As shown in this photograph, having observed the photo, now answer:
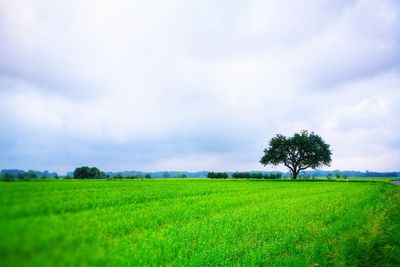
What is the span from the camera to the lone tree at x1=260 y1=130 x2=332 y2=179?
108 meters

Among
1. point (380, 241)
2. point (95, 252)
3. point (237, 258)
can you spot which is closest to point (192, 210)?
point (237, 258)

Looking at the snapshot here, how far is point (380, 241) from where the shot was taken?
50.5 ft

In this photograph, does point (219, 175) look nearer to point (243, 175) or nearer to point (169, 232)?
point (243, 175)

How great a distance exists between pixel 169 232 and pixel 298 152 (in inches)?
4025

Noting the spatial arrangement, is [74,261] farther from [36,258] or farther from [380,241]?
[380,241]

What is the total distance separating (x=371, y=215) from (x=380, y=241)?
908 centimetres

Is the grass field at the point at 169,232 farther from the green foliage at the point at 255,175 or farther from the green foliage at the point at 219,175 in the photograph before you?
the green foliage at the point at 219,175

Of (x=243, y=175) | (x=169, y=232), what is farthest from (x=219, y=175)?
(x=169, y=232)

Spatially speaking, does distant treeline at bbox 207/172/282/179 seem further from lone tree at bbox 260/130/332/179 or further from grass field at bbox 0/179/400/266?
grass field at bbox 0/179/400/266

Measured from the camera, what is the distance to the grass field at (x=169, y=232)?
8.23 ft

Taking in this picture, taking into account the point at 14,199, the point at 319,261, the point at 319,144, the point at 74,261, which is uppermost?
the point at 319,144

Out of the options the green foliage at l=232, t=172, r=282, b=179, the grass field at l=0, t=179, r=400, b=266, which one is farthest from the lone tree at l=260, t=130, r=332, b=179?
the grass field at l=0, t=179, r=400, b=266

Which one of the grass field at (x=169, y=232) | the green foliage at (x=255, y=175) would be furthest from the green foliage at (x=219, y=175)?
the grass field at (x=169, y=232)

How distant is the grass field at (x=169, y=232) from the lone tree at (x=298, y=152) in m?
83.6
